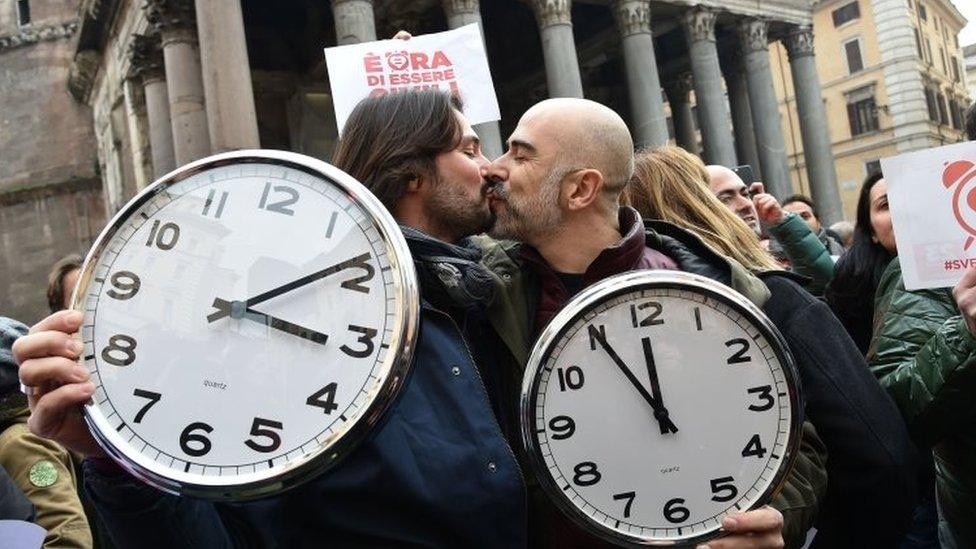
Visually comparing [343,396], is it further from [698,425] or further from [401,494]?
[698,425]

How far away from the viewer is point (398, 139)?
2223 millimetres

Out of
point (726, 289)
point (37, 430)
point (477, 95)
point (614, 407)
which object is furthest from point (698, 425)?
point (477, 95)

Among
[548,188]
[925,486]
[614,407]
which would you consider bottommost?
[925,486]

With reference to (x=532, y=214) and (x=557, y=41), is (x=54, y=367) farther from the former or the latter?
(x=557, y=41)

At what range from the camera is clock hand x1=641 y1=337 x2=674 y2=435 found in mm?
1690

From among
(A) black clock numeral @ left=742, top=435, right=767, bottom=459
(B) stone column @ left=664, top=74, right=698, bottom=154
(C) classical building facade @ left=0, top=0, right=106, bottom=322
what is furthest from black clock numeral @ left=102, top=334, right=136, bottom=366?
(C) classical building facade @ left=0, top=0, right=106, bottom=322

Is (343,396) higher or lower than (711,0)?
lower

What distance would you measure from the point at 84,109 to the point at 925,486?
31.6 m

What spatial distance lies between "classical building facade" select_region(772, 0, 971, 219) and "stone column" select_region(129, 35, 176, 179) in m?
29.9

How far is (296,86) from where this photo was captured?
70.8 ft

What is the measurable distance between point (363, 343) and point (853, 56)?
4653 centimetres

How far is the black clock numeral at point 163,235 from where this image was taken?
159 centimetres

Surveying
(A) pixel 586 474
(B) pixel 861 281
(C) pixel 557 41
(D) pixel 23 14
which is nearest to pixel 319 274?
(A) pixel 586 474

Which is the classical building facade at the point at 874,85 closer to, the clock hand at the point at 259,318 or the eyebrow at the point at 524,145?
the eyebrow at the point at 524,145
